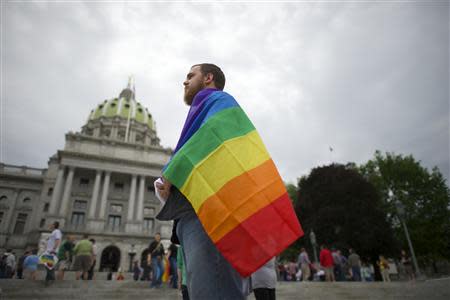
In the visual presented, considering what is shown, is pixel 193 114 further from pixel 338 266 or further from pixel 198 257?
pixel 338 266

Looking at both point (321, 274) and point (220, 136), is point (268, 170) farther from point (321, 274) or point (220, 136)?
point (321, 274)

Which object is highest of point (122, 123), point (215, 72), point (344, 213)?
point (122, 123)

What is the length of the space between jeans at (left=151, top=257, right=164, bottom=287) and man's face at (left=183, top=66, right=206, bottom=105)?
916 cm

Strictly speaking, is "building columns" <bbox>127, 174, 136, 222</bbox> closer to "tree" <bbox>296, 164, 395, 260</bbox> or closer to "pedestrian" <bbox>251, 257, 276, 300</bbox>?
"tree" <bbox>296, 164, 395, 260</bbox>

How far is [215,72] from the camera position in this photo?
96.3 inches

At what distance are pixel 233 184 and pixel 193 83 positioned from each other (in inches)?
44.5

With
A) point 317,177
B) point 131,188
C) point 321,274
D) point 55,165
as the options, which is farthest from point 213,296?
point 55,165

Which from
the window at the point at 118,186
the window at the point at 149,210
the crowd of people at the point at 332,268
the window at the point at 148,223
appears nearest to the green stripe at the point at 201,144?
the crowd of people at the point at 332,268

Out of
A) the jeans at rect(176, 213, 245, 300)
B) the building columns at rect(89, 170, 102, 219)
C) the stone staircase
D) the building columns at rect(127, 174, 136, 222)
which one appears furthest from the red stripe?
the building columns at rect(89, 170, 102, 219)

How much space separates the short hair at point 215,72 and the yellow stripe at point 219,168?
0.78 meters

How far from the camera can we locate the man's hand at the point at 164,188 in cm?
189

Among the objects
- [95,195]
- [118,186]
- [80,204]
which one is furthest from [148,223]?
[80,204]

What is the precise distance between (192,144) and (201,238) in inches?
24.4

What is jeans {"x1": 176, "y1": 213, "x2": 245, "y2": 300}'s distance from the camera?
162 cm
